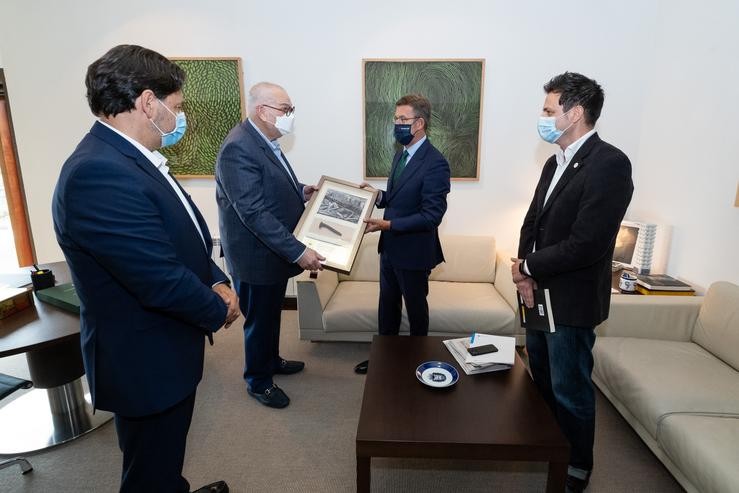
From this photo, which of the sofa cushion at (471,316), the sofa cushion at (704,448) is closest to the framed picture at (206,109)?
the sofa cushion at (471,316)

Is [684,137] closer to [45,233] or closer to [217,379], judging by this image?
[217,379]

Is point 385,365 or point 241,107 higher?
point 241,107

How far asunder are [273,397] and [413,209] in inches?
53.5

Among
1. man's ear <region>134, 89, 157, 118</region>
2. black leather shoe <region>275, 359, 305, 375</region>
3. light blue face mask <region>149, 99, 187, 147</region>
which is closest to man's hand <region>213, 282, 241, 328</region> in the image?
light blue face mask <region>149, 99, 187, 147</region>

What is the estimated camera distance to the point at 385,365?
81.0 inches

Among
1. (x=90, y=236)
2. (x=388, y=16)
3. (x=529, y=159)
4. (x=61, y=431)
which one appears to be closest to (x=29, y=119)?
(x=61, y=431)

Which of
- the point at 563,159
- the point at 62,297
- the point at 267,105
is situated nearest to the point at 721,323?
the point at 563,159

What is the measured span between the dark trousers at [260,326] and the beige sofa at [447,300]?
1.68 ft

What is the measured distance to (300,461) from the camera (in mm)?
2080

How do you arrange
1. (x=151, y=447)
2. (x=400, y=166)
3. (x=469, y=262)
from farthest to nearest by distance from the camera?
1. (x=469, y=262)
2. (x=400, y=166)
3. (x=151, y=447)

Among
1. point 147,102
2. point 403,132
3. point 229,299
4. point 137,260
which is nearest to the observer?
point 137,260

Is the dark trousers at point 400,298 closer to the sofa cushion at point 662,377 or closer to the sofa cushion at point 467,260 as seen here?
the sofa cushion at point 467,260

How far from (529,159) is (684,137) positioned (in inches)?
40.8

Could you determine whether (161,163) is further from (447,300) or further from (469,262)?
(469,262)
